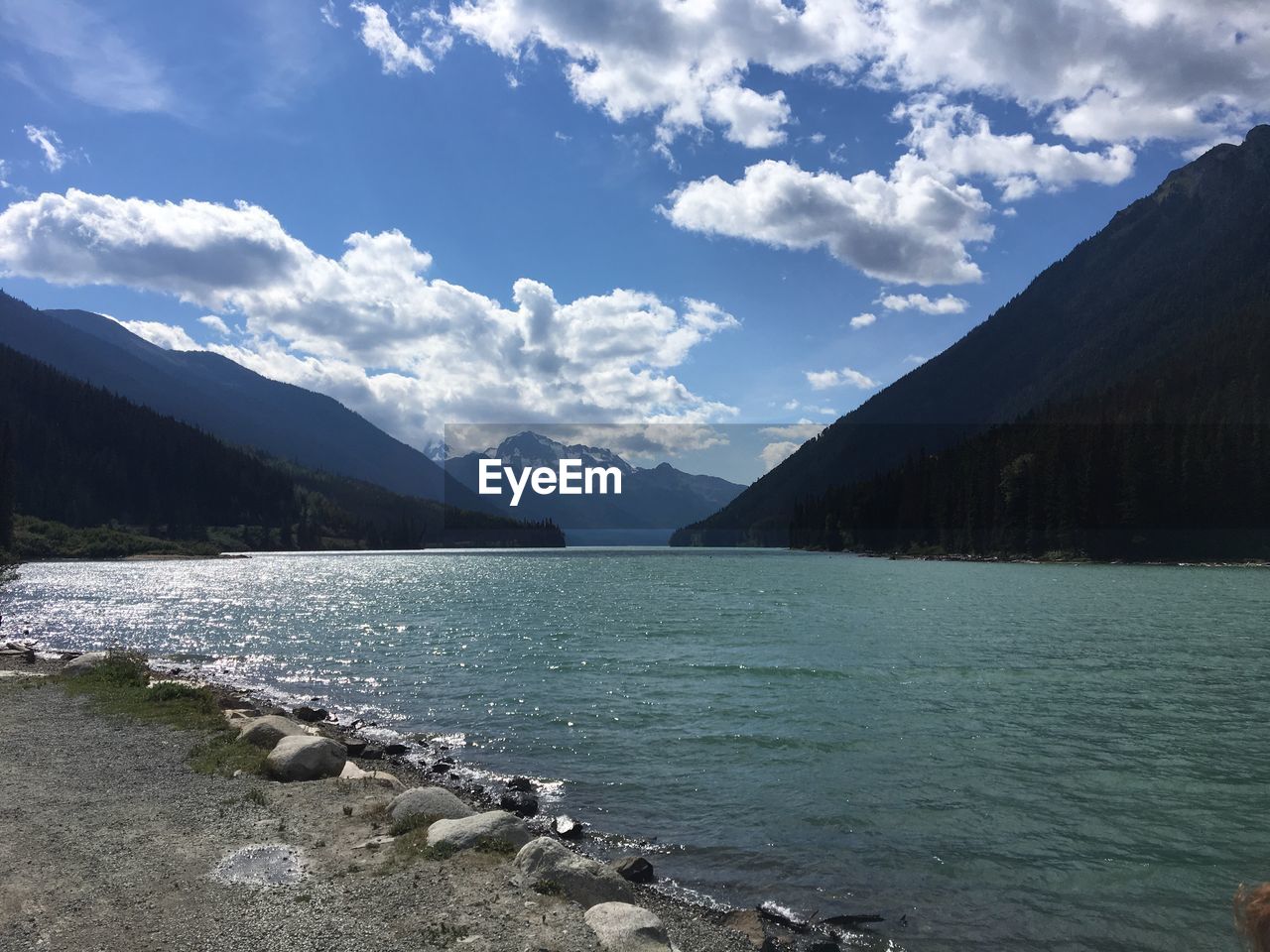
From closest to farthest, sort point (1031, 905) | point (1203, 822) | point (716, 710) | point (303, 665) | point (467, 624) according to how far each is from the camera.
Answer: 1. point (1031, 905)
2. point (1203, 822)
3. point (716, 710)
4. point (303, 665)
5. point (467, 624)

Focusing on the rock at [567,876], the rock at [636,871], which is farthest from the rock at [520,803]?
the rock at [567,876]

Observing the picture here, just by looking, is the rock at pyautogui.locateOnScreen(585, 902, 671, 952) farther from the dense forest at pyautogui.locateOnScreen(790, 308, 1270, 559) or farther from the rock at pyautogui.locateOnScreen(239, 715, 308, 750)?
the dense forest at pyautogui.locateOnScreen(790, 308, 1270, 559)

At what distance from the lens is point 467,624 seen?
63.5 meters

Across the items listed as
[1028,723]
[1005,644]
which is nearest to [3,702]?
[1028,723]

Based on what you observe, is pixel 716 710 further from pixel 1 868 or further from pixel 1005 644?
pixel 1005 644

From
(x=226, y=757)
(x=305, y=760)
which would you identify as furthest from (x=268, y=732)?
(x=305, y=760)

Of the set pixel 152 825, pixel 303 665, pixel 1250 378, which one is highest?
pixel 1250 378

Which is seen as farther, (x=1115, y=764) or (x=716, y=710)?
(x=716, y=710)

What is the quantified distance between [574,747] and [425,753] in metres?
5.02

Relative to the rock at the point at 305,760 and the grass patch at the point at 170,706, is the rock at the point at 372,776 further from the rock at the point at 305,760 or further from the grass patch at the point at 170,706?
the grass patch at the point at 170,706

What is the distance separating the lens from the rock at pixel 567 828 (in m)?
17.6

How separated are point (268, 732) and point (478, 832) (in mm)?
11107

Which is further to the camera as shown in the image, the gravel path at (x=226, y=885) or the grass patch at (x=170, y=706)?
the grass patch at (x=170, y=706)

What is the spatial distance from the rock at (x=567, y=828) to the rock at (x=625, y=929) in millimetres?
6047
